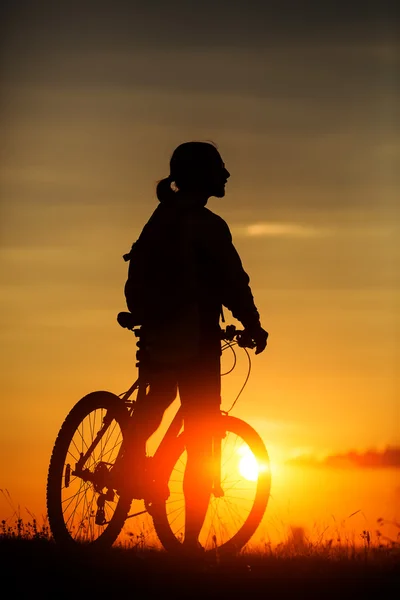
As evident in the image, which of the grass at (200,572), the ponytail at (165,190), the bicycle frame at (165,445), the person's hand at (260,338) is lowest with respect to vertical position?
the grass at (200,572)

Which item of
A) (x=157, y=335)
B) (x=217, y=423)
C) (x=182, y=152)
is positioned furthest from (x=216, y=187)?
(x=217, y=423)

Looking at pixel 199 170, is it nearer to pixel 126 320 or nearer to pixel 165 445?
pixel 126 320

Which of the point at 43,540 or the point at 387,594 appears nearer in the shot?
the point at 387,594

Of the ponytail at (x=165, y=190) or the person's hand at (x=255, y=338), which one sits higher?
the ponytail at (x=165, y=190)

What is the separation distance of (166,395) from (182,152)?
1927 mm

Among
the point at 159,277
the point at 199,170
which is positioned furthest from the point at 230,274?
the point at 199,170

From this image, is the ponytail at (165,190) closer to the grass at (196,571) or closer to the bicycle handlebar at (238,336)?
the bicycle handlebar at (238,336)

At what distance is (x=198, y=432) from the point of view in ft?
29.2

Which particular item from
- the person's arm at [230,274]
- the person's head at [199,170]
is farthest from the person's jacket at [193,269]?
the person's head at [199,170]

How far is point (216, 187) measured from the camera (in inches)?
352

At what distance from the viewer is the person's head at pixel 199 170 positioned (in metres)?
8.88

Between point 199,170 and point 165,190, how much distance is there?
0.34 metres

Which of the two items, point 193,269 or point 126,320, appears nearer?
point 193,269

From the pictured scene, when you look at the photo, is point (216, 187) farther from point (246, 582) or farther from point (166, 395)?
point (246, 582)
